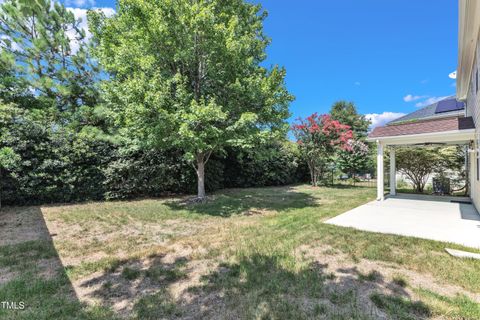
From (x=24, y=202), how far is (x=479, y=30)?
45.8 feet

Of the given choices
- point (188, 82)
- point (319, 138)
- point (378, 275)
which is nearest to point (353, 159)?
point (319, 138)

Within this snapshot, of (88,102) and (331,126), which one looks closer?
(88,102)

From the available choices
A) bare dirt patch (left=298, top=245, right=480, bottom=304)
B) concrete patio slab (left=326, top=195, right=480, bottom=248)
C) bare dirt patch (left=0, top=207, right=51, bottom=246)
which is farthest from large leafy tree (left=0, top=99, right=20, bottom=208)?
concrete patio slab (left=326, top=195, right=480, bottom=248)

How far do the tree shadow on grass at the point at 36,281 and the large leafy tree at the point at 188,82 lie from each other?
11.9 feet

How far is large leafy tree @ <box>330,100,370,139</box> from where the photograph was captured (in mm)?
29516

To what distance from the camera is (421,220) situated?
5879mm

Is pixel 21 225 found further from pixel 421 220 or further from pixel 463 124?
pixel 463 124

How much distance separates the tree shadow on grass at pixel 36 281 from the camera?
2342 mm

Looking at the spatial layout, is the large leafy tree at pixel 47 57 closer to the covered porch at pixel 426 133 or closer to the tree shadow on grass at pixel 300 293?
the tree shadow on grass at pixel 300 293

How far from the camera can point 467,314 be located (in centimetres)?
227

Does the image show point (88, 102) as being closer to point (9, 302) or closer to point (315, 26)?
point (9, 302)

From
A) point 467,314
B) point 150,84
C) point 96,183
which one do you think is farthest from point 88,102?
point 467,314

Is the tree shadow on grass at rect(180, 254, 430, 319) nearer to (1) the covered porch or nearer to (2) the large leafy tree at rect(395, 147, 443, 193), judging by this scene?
(1) the covered porch

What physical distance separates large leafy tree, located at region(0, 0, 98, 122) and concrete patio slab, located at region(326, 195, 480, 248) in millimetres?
12502
